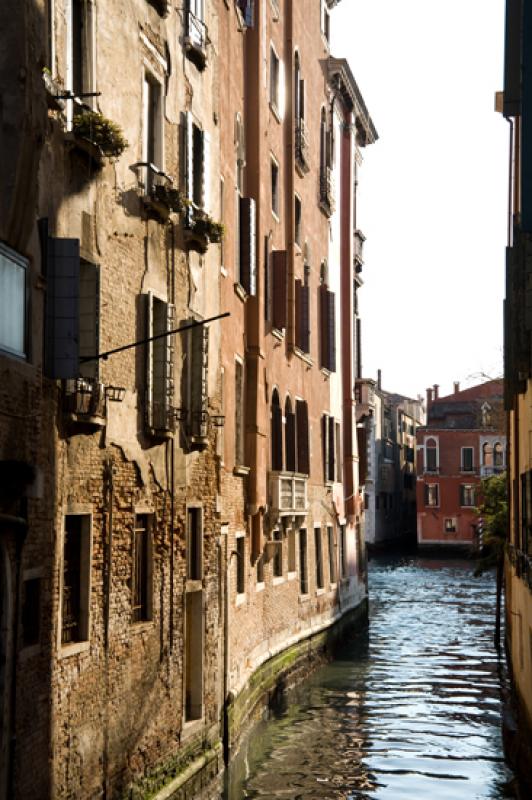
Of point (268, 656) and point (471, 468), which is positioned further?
point (471, 468)

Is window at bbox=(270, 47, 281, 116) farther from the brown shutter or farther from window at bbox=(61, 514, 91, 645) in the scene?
window at bbox=(61, 514, 91, 645)

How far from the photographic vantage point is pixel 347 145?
3253 cm

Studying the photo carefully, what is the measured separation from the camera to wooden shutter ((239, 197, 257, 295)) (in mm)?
18453

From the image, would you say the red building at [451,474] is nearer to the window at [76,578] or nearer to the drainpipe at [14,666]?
the window at [76,578]

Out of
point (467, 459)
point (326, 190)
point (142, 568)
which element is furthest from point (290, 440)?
point (467, 459)

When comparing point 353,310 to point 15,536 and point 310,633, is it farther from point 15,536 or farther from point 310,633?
point 15,536

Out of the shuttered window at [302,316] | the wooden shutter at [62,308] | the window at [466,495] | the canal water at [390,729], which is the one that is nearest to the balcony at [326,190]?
the shuttered window at [302,316]

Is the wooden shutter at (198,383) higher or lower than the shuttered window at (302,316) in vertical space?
lower

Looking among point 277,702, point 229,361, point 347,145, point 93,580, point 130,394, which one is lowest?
point 277,702

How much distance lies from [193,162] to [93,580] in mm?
5633

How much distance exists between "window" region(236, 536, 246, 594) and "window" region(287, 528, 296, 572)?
457 cm

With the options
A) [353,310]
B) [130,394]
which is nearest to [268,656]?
[130,394]

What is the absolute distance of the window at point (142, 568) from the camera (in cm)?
1189

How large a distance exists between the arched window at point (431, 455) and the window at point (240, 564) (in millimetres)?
57292
